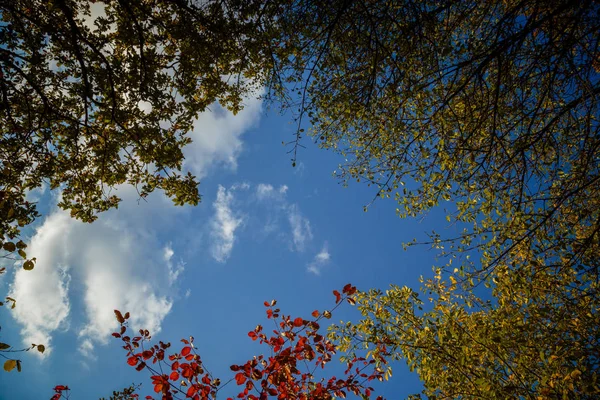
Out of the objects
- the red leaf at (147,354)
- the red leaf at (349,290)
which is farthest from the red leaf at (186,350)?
the red leaf at (349,290)

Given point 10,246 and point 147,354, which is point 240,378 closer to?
point 147,354

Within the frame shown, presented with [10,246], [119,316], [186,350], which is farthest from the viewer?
[186,350]

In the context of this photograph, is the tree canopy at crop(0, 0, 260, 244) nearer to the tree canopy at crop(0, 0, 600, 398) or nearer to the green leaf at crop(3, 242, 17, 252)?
the tree canopy at crop(0, 0, 600, 398)

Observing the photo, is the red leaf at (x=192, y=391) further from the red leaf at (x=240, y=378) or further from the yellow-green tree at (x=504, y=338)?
the yellow-green tree at (x=504, y=338)

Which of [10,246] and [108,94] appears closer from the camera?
[10,246]

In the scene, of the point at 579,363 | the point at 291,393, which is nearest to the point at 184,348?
the point at 291,393

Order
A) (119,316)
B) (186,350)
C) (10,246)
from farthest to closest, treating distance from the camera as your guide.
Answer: (186,350)
(119,316)
(10,246)

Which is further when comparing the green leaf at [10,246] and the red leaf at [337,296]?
the red leaf at [337,296]

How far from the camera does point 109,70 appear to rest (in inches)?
191

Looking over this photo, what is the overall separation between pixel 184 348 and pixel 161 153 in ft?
12.8

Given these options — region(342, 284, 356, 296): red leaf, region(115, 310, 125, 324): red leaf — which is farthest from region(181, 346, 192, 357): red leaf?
region(342, 284, 356, 296): red leaf

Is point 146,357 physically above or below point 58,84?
below

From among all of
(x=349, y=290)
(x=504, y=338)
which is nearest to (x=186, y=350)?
(x=349, y=290)

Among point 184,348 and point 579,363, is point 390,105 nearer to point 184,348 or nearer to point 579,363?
point 579,363
